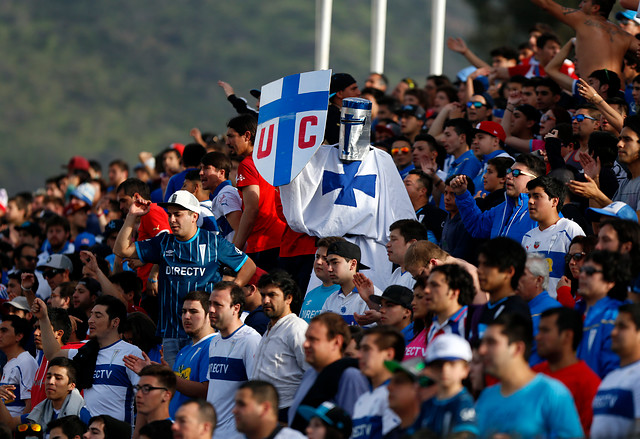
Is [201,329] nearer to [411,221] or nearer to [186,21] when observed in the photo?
[411,221]

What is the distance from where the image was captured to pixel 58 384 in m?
9.30

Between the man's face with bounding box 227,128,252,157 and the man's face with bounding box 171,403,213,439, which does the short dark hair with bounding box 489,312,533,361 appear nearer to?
the man's face with bounding box 171,403,213,439

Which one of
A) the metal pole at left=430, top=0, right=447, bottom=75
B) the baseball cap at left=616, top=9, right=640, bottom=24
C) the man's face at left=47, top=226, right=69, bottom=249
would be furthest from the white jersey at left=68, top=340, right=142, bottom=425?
the metal pole at left=430, top=0, right=447, bottom=75

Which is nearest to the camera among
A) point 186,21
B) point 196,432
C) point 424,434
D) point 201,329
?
point 424,434

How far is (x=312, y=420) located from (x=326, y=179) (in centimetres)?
408

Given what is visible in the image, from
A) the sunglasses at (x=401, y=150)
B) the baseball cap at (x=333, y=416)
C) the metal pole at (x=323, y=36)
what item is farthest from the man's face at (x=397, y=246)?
the metal pole at (x=323, y=36)

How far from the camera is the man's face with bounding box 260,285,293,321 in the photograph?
25.9 ft

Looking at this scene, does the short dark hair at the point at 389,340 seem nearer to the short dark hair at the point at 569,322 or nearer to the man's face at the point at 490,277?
the man's face at the point at 490,277

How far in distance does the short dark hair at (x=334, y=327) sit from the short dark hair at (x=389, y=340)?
459mm

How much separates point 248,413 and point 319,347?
0.71 m

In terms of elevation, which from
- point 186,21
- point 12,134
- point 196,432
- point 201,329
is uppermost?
point 186,21

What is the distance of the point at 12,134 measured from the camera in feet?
197

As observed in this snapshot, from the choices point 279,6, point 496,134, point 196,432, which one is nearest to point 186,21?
point 279,6

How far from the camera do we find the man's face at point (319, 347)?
22.0 ft
